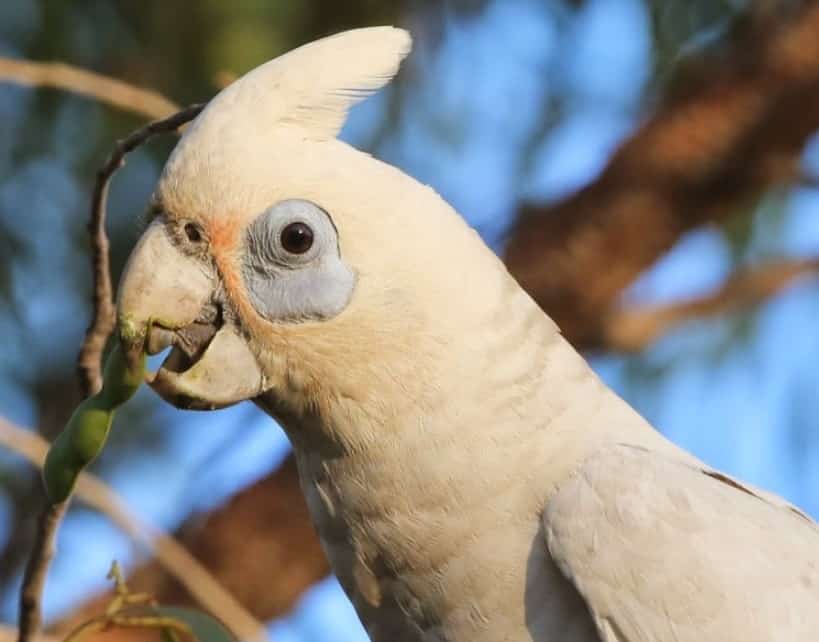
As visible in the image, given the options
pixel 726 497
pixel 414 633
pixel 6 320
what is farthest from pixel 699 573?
pixel 6 320

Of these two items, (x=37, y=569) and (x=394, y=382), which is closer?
(x=37, y=569)

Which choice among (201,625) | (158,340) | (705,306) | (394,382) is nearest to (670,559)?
(394,382)

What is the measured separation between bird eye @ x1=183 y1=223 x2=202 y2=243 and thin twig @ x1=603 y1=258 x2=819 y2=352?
1.87 meters

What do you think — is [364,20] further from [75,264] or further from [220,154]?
[220,154]

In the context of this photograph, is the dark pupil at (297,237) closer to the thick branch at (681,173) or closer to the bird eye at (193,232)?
the bird eye at (193,232)

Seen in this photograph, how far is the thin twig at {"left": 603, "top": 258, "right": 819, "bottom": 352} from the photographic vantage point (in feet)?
12.4

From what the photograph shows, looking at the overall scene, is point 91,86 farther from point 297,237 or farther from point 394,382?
point 394,382

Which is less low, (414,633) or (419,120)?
(419,120)

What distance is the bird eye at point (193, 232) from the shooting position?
77.1 inches

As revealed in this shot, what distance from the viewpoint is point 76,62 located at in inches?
147

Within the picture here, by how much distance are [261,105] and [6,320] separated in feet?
6.81

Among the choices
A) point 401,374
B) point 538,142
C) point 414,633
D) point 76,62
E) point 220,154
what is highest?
point 76,62

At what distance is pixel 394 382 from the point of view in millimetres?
1987

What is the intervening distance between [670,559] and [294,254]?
1.86ft
